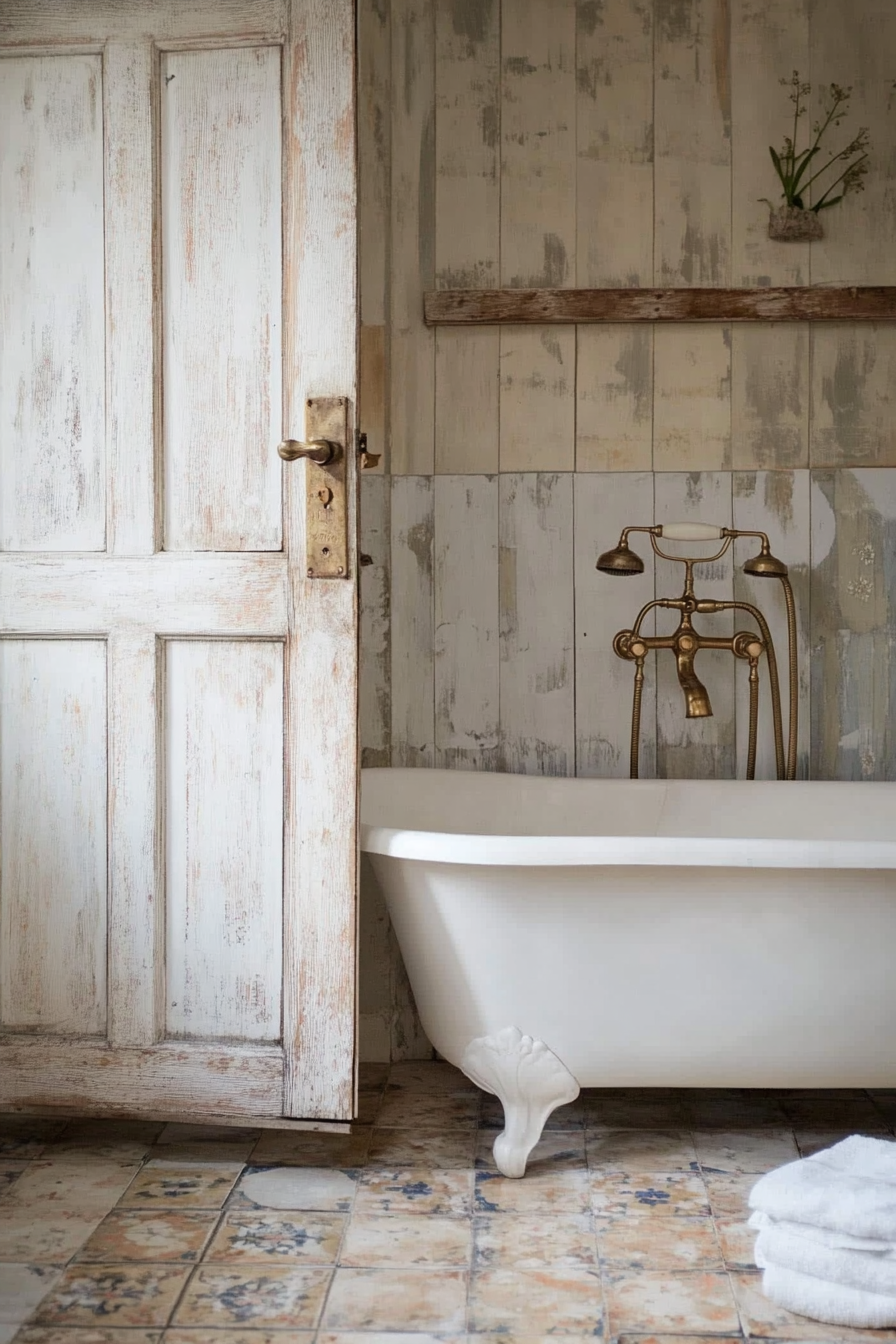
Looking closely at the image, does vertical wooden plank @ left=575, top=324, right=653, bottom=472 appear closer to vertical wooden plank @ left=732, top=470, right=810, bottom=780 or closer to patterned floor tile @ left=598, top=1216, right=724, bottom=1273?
vertical wooden plank @ left=732, top=470, right=810, bottom=780

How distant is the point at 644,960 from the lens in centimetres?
185

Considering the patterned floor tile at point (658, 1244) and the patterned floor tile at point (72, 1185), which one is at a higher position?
the patterned floor tile at point (658, 1244)

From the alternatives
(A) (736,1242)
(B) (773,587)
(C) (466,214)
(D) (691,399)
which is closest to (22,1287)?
(A) (736,1242)

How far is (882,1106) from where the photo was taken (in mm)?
2221

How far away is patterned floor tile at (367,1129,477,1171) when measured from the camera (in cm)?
195

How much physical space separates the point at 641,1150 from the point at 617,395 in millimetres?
1584

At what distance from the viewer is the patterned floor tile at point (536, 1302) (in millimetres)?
1441

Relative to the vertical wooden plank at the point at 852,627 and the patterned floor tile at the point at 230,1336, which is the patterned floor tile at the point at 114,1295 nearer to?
the patterned floor tile at the point at 230,1336

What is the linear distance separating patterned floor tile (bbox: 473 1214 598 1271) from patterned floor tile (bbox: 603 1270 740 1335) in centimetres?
7

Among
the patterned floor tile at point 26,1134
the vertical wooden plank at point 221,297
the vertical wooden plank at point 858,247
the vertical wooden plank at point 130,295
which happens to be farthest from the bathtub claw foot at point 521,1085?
the vertical wooden plank at point 858,247

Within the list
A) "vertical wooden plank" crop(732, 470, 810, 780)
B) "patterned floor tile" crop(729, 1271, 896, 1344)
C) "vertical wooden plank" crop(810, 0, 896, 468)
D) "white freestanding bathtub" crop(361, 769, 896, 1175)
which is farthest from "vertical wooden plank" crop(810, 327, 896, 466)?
"patterned floor tile" crop(729, 1271, 896, 1344)

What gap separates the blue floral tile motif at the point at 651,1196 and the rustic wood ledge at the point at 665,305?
1780 mm

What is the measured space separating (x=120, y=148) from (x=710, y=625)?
155cm

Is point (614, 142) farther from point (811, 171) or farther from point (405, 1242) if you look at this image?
point (405, 1242)
